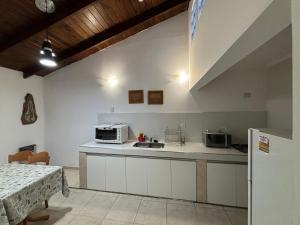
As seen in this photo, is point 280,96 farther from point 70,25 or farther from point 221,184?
point 70,25

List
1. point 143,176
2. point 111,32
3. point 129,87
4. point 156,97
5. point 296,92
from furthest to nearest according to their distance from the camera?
point 129,87 < point 156,97 < point 111,32 < point 143,176 < point 296,92

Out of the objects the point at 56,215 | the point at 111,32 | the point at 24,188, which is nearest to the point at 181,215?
the point at 56,215

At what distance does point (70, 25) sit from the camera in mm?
2648

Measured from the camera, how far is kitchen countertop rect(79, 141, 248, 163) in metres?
2.47

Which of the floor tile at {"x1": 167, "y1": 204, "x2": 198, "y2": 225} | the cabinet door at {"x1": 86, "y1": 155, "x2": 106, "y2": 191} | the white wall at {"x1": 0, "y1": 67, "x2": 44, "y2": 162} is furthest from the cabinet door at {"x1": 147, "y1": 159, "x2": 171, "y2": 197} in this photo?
the white wall at {"x1": 0, "y1": 67, "x2": 44, "y2": 162}

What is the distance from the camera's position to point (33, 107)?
373 cm

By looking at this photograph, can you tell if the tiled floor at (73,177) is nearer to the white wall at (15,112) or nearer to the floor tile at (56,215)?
the floor tile at (56,215)

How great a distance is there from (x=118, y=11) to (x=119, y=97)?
5.43ft

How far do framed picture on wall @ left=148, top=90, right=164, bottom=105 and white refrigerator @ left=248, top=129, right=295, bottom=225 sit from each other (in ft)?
7.71

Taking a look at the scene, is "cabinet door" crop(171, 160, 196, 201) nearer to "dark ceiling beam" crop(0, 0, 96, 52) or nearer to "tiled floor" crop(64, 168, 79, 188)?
"tiled floor" crop(64, 168, 79, 188)

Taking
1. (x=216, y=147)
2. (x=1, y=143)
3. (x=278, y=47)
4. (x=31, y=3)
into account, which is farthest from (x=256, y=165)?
(x=1, y=143)

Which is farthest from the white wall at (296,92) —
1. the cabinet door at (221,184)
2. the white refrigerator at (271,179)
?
the cabinet door at (221,184)

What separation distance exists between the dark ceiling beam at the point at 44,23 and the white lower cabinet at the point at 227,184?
3023 mm

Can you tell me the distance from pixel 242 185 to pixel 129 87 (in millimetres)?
2742
